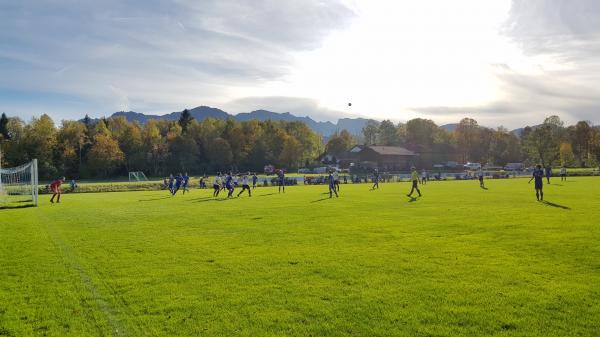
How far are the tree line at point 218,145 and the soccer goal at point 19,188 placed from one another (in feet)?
77.6

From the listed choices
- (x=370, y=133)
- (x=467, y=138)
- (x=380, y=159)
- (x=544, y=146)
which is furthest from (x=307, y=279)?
(x=370, y=133)

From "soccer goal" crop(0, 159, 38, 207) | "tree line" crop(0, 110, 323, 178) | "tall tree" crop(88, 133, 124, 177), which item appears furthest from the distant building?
"soccer goal" crop(0, 159, 38, 207)

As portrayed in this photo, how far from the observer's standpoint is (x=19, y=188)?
43.6 meters

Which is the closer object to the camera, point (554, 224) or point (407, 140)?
point (554, 224)

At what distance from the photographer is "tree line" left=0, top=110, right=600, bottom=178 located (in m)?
82.0

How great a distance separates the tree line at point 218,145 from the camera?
269ft

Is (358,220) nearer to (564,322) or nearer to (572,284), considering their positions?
(572,284)

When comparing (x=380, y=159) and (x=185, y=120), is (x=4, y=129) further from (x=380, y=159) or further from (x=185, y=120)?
(x=380, y=159)

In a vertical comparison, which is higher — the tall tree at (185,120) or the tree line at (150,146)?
the tall tree at (185,120)

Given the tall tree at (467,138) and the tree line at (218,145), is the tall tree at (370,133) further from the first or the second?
the tall tree at (467,138)

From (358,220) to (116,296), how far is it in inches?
454

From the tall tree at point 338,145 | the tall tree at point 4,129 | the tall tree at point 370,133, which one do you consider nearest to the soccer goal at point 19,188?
the tall tree at point 4,129

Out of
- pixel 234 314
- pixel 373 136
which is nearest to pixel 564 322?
pixel 234 314

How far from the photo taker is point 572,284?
323 inches
